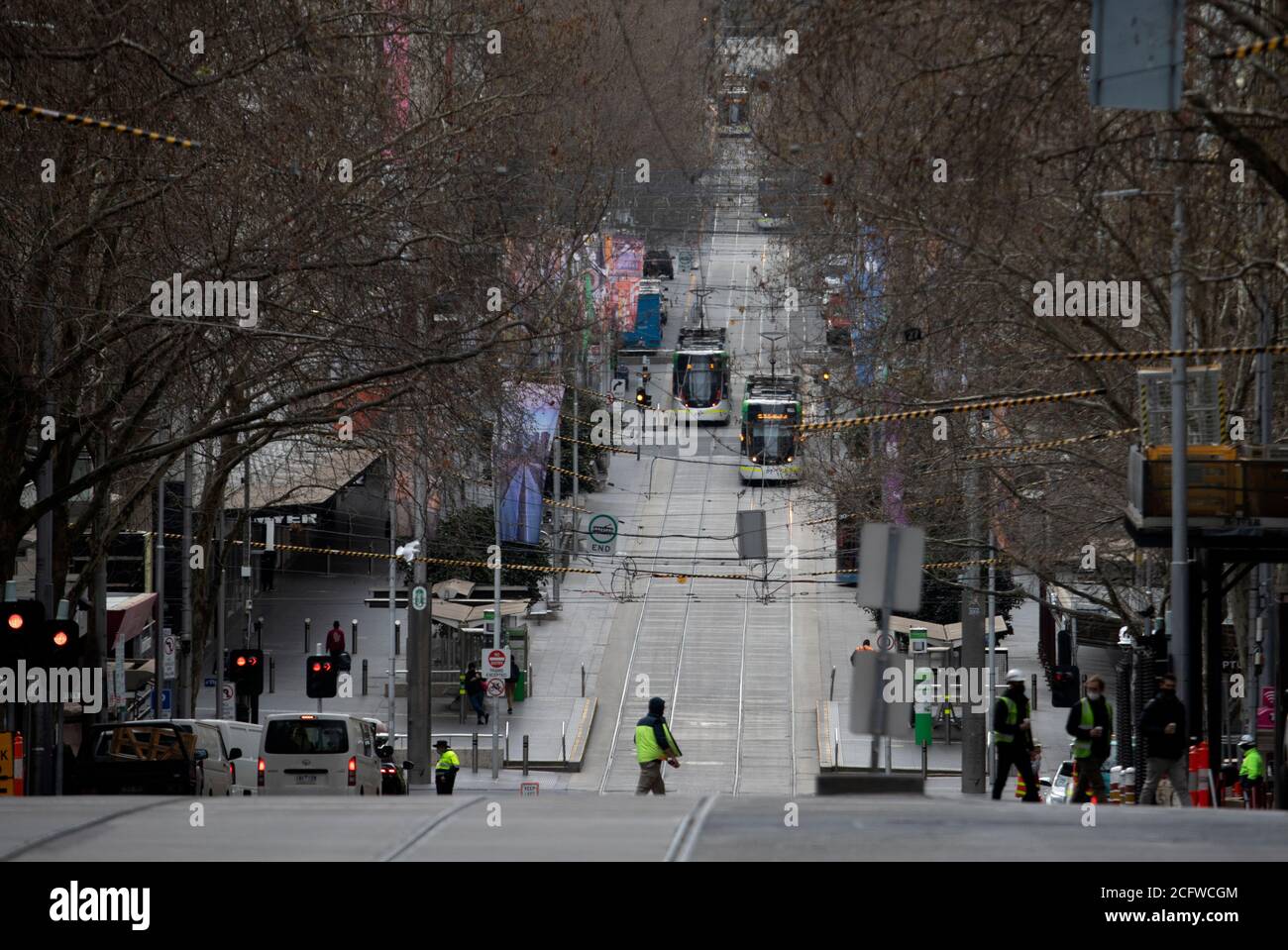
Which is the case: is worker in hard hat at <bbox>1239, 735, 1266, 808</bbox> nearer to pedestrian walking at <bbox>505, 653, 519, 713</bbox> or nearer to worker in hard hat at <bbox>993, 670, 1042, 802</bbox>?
worker in hard hat at <bbox>993, 670, 1042, 802</bbox>

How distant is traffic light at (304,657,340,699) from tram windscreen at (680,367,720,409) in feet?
127

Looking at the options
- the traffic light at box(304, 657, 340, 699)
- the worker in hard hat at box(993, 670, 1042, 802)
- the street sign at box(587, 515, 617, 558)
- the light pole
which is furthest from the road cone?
the street sign at box(587, 515, 617, 558)

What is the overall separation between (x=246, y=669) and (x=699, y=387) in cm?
4035

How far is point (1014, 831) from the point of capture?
23.1 feet

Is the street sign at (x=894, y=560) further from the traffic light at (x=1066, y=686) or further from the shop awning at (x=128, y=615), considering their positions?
the shop awning at (x=128, y=615)

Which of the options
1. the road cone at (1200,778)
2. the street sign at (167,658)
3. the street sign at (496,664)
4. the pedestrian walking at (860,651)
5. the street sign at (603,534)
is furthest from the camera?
the street sign at (603,534)

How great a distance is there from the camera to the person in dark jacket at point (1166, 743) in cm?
1606

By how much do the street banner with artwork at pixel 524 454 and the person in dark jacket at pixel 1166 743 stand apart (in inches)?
393

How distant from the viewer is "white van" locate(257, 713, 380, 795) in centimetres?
2405

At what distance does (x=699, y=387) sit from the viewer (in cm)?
7375

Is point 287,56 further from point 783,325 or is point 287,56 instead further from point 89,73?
point 783,325

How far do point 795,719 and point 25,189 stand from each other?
82.4ft

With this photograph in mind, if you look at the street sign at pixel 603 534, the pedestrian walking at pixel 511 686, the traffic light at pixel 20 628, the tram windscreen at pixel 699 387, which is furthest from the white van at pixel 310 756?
the tram windscreen at pixel 699 387
